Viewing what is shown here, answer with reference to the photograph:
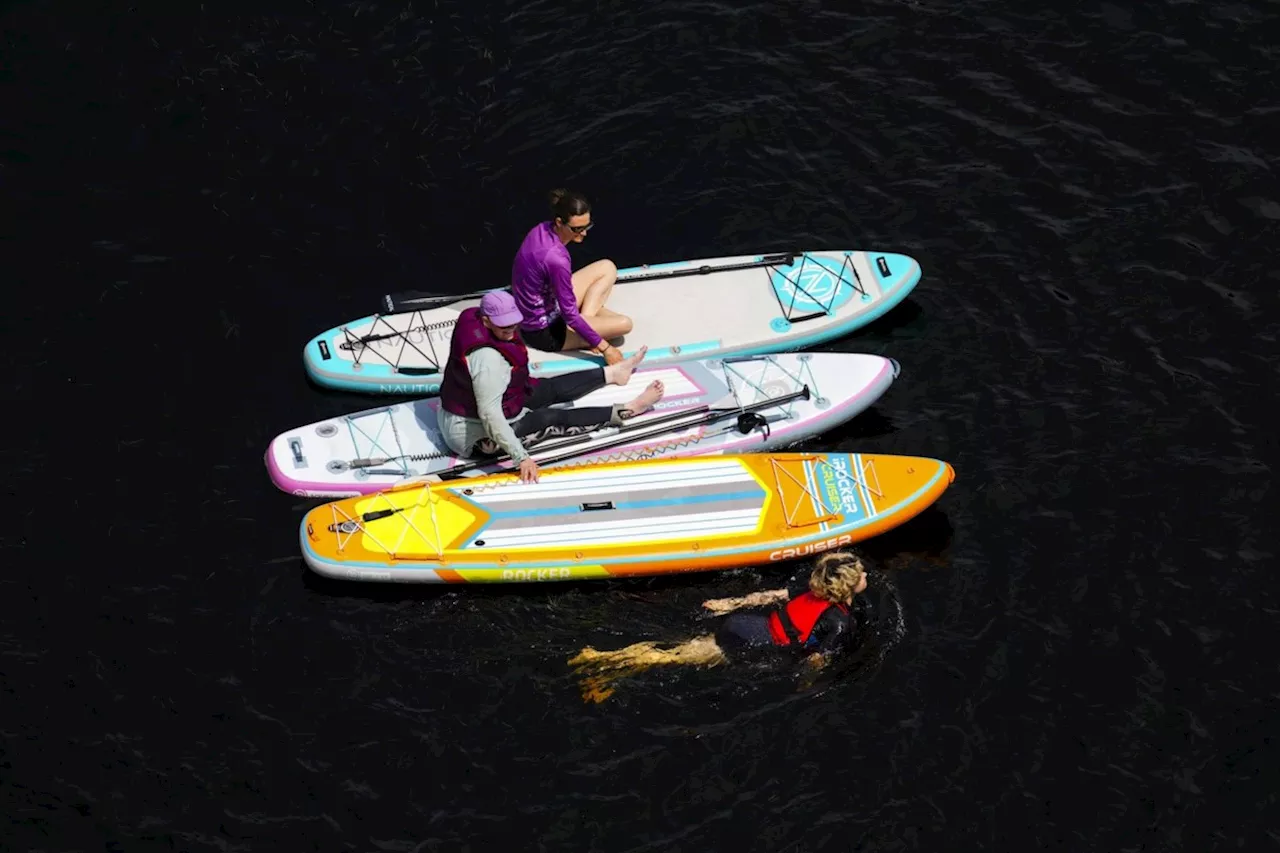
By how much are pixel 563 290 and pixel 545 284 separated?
0.44 metres

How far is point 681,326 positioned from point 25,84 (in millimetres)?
12999

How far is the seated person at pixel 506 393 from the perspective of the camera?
18.2m

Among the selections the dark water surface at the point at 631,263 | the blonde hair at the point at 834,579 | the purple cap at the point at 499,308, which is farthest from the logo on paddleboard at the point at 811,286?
the blonde hair at the point at 834,579

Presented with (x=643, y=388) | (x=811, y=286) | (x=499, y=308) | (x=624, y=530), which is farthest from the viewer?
(x=811, y=286)

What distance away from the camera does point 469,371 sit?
1855 centimetres

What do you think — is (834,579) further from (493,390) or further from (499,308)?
(499,308)

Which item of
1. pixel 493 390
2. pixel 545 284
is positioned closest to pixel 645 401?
pixel 545 284

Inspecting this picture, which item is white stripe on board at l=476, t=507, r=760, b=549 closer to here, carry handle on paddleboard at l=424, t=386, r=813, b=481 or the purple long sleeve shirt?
carry handle on paddleboard at l=424, t=386, r=813, b=481

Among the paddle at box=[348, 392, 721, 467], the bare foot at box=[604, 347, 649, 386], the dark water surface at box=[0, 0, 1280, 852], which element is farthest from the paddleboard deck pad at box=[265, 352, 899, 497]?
the dark water surface at box=[0, 0, 1280, 852]

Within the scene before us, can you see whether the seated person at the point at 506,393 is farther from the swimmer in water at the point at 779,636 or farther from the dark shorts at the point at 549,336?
the swimmer in water at the point at 779,636

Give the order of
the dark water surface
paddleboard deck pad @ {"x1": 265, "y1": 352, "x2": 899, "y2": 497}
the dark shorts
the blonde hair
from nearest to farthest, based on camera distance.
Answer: the dark water surface, the blonde hair, paddleboard deck pad @ {"x1": 265, "y1": 352, "x2": 899, "y2": 497}, the dark shorts

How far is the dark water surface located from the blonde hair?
1.18 m

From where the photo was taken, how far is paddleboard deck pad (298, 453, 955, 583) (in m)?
18.4

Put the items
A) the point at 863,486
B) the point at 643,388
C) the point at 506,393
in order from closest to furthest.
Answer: the point at 863,486 → the point at 506,393 → the point at 643,388
